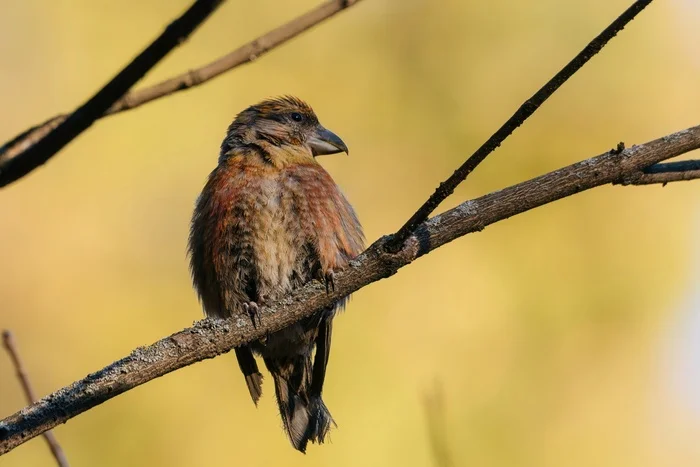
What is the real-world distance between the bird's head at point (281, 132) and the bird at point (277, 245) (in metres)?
0.01

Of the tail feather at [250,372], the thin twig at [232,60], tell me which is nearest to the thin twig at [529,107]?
the thin twig at [232,60]

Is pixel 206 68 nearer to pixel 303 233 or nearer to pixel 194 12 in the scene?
pixel 194 12

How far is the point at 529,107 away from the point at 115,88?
1211 mm

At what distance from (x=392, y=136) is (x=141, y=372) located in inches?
213

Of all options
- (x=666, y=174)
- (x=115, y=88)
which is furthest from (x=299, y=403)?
(x=115, y=88)

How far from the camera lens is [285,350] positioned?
4949 millimetres

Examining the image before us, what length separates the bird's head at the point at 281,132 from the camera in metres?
5.14

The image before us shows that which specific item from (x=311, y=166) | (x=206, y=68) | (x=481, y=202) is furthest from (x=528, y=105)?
(x=311, y=166)

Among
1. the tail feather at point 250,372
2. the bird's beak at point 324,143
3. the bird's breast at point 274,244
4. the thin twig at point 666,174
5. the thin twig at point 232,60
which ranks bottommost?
the thin twig at point 666,174

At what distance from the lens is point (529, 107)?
231cm

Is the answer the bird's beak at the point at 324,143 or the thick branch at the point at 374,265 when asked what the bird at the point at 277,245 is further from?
Answer: the thick branch at the point at 374,265

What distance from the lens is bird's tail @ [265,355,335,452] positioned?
4992 mm

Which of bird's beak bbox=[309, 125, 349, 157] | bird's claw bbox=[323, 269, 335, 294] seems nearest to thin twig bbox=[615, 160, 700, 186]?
bird's claw bbox=[323, 269, 335, 294]

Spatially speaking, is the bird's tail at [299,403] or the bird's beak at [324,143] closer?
the bird's tail at [299,403]
